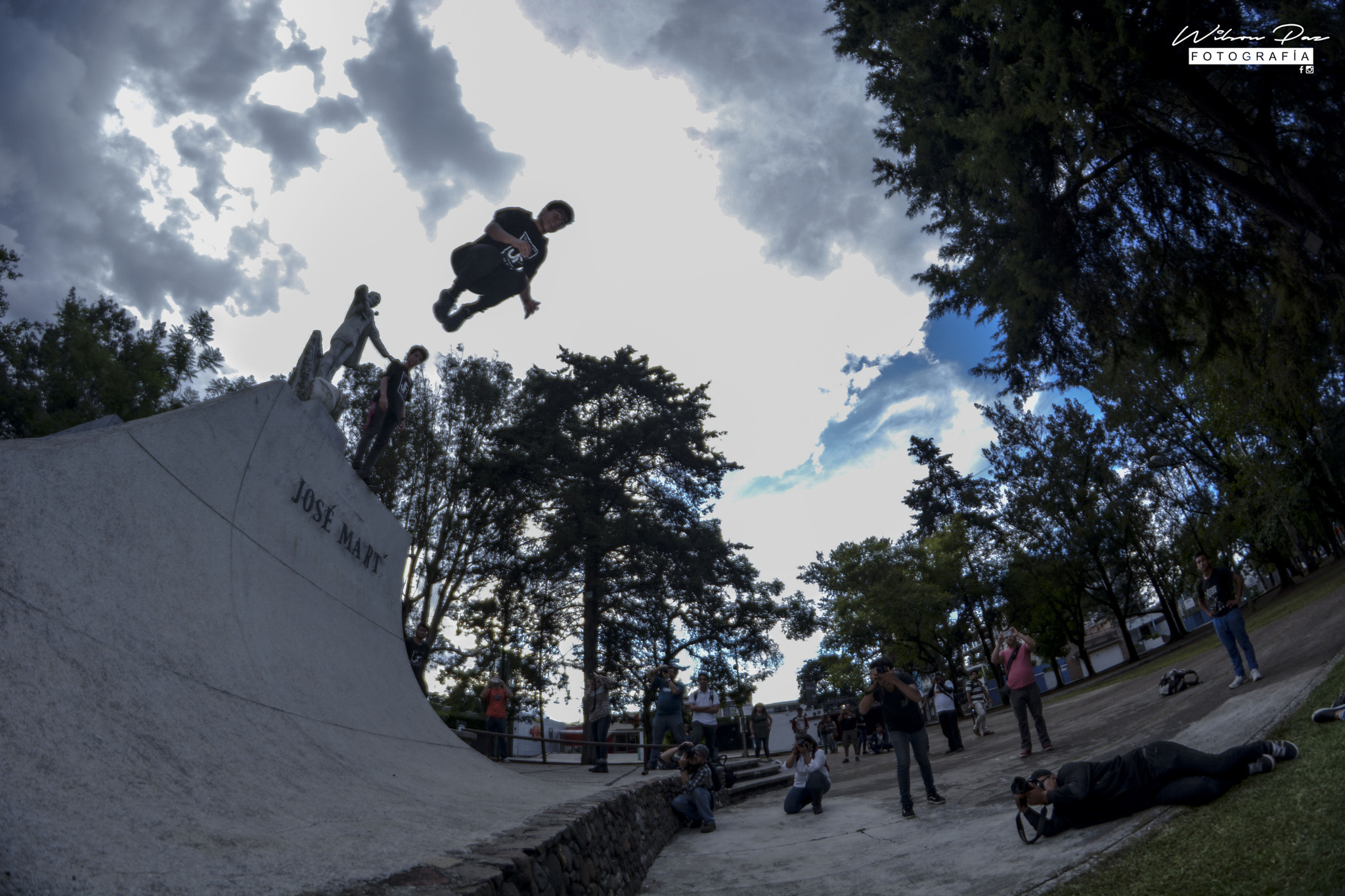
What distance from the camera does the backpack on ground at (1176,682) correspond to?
9641mm

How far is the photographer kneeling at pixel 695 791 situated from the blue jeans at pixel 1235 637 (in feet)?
21.8

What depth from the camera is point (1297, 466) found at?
2225cm

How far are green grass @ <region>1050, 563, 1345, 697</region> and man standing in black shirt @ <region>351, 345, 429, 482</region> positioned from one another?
1651cm

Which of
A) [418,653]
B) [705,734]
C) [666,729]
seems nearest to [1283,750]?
[666,729]

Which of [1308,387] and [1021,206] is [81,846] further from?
[1308,387]

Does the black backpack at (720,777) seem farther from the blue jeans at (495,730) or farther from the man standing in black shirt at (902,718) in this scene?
the man standing in black shirt at (902,718)

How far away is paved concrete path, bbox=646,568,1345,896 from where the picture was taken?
477 cm

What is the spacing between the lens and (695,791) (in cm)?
949

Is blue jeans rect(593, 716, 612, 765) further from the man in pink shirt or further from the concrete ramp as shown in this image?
the man in pink shirt

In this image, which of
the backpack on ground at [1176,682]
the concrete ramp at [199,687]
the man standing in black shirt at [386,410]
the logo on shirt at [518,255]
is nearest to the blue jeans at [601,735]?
the concrete ramp at [199,687]

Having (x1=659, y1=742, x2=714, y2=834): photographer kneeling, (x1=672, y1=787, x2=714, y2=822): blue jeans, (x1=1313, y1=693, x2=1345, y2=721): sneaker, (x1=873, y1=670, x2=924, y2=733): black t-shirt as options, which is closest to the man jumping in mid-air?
(x1=873, y1=670, x2=924, y2=733): black t-shirt

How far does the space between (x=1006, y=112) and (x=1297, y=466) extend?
2361 centimetres

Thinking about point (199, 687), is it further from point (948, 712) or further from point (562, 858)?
point (948, 712)

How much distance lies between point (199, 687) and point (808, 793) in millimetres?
7795
